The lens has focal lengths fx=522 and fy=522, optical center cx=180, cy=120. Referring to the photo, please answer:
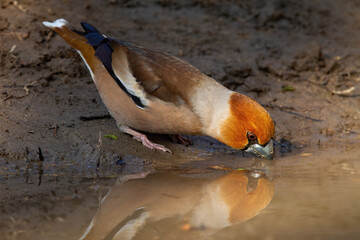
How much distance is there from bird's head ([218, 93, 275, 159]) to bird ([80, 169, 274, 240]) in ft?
1.07

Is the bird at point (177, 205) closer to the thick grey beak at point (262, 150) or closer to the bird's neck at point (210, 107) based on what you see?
the thick grey beak at point (262, 150)

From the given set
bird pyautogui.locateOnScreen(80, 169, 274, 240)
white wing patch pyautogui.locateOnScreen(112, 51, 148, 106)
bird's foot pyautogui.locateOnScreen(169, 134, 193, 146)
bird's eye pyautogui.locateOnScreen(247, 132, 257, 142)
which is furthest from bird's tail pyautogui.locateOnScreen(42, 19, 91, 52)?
bird's eye pyautogui.locateOnScreen(247, 132, 257, 142)

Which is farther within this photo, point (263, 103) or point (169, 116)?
point (263, 103)

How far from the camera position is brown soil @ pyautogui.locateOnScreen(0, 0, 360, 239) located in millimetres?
4957

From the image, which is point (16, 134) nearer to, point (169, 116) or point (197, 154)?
point (169, 116)

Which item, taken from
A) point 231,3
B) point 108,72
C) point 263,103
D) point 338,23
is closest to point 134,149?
point 108,72

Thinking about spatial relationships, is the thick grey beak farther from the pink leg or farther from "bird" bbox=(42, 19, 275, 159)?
the pink leg

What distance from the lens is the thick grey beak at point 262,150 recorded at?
5266mm

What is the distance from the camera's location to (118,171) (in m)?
5.18

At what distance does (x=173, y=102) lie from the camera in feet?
17.2

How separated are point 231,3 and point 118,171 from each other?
16.3ft

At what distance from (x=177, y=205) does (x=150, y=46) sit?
3.92 meters

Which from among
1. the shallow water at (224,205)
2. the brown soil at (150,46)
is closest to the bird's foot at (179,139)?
the brown soil at (150,46)

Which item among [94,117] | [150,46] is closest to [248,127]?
[94,117]
